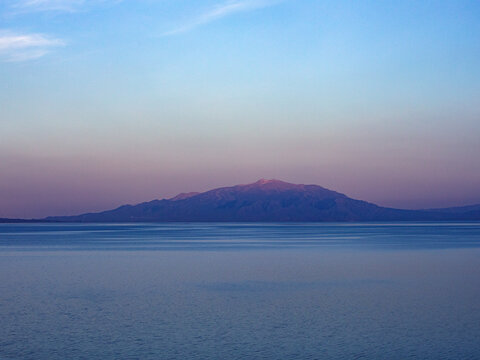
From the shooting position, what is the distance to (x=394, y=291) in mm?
21578

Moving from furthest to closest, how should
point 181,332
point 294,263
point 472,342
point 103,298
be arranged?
1. point 294,263
2. point 103,298
3. point 181,332
4. point 472,342

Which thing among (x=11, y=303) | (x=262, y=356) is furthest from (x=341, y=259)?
(x=262, y=356)

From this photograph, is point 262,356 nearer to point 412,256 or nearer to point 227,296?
point 227,296

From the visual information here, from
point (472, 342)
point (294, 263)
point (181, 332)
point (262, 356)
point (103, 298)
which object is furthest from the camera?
point (294, 263)

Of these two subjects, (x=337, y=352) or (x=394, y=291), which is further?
(x=394, y=291)

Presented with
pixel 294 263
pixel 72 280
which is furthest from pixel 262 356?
pixel 294 263

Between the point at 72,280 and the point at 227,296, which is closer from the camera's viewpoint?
the point at 227,296

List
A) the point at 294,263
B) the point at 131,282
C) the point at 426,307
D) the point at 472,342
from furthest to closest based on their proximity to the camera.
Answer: the point at 294,263 < the point at 131,282 < the point at 426,307 < the point at 472,342

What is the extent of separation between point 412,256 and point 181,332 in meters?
25.0

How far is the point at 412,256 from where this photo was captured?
37125 mm

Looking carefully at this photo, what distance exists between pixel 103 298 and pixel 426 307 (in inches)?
398

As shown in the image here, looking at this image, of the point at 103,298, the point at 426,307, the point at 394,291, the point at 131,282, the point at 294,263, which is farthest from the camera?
the point at 294,263

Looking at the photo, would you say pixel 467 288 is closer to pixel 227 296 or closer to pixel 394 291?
pixel 394 291

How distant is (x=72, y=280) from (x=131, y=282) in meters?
2.59
